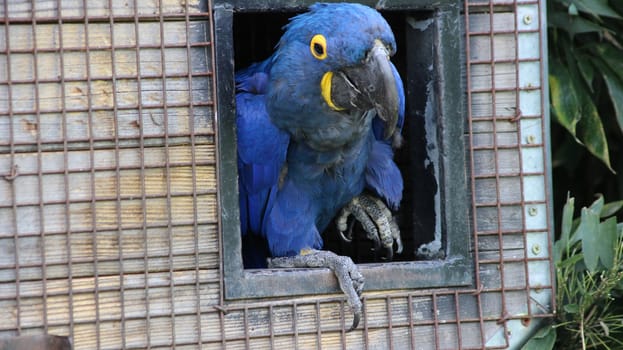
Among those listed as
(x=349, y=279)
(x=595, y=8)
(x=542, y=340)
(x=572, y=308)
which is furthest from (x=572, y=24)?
(x=349, y=279)

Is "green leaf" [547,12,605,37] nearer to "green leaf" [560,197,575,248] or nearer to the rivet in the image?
"green leaf" [560,197,575,248]

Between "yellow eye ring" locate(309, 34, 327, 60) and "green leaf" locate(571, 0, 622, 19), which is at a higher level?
"green leaf" locate(571, 0, 622, 19)

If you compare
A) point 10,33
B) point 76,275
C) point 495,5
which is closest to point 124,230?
point 76,275

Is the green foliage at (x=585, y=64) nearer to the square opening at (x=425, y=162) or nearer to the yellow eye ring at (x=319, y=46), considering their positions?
the square opening at (x=425, y=162)

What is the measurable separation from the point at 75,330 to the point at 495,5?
5.92ft

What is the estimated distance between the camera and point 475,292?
3373mm

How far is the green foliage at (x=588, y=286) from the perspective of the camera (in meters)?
3.36

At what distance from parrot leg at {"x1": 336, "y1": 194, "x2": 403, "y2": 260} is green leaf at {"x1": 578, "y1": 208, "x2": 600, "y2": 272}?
0.81m

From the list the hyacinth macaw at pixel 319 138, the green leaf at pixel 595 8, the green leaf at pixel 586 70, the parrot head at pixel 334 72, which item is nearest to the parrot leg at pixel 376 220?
the hyacinth macaw at pixel 319 138

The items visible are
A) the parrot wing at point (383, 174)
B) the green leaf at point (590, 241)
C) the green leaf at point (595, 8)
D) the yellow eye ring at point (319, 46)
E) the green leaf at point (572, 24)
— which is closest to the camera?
the yellow eye ring at point (319, 46)

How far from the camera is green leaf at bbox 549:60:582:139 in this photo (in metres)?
3.91

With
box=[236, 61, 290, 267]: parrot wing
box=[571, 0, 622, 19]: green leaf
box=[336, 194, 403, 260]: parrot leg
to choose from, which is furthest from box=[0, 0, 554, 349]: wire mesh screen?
box=[571, 0, 622, 19]: green leaf

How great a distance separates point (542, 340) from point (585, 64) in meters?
1.33

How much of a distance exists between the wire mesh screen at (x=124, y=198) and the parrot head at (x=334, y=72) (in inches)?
12.5
